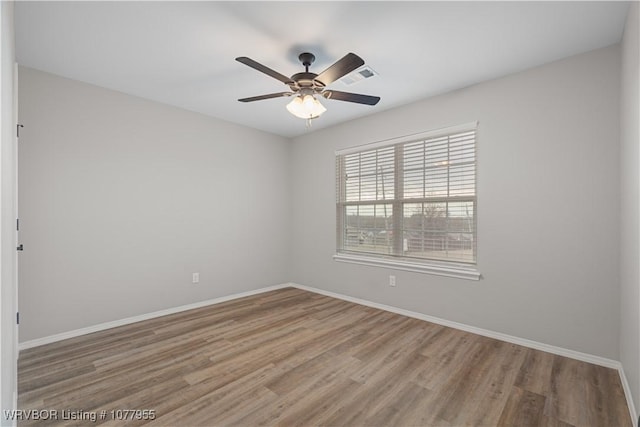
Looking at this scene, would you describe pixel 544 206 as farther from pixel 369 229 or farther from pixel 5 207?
pixel 5 207

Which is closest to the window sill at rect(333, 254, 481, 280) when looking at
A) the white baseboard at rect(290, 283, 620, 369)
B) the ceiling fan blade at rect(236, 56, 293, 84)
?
the white baseboard at rect(290, 283, 620, 369)

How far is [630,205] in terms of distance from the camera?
198 centimetres

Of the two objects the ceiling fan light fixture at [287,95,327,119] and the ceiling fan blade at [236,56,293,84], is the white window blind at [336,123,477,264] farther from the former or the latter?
the ceiling fan blade at [236,56,293,84]

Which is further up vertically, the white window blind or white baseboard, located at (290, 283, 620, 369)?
the white window blind

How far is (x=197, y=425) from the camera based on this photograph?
1745 mm

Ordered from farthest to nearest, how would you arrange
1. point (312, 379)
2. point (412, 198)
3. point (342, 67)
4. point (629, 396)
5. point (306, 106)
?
point (412, 198), point (306, 106), point (312, 379), point (342, 67), point (629, 396)

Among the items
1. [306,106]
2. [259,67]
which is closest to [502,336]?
[306,106]

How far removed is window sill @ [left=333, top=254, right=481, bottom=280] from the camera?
10.5ft

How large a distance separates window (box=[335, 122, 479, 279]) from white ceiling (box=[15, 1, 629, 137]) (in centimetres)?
79

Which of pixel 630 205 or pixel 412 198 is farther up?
pixel 412 198

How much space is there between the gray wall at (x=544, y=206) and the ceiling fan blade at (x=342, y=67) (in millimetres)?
1724

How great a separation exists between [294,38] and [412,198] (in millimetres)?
2294

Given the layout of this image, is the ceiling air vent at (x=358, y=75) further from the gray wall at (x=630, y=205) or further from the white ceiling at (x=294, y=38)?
the gray wall at (x=630, y=205)

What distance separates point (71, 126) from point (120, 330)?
7.09 feet
